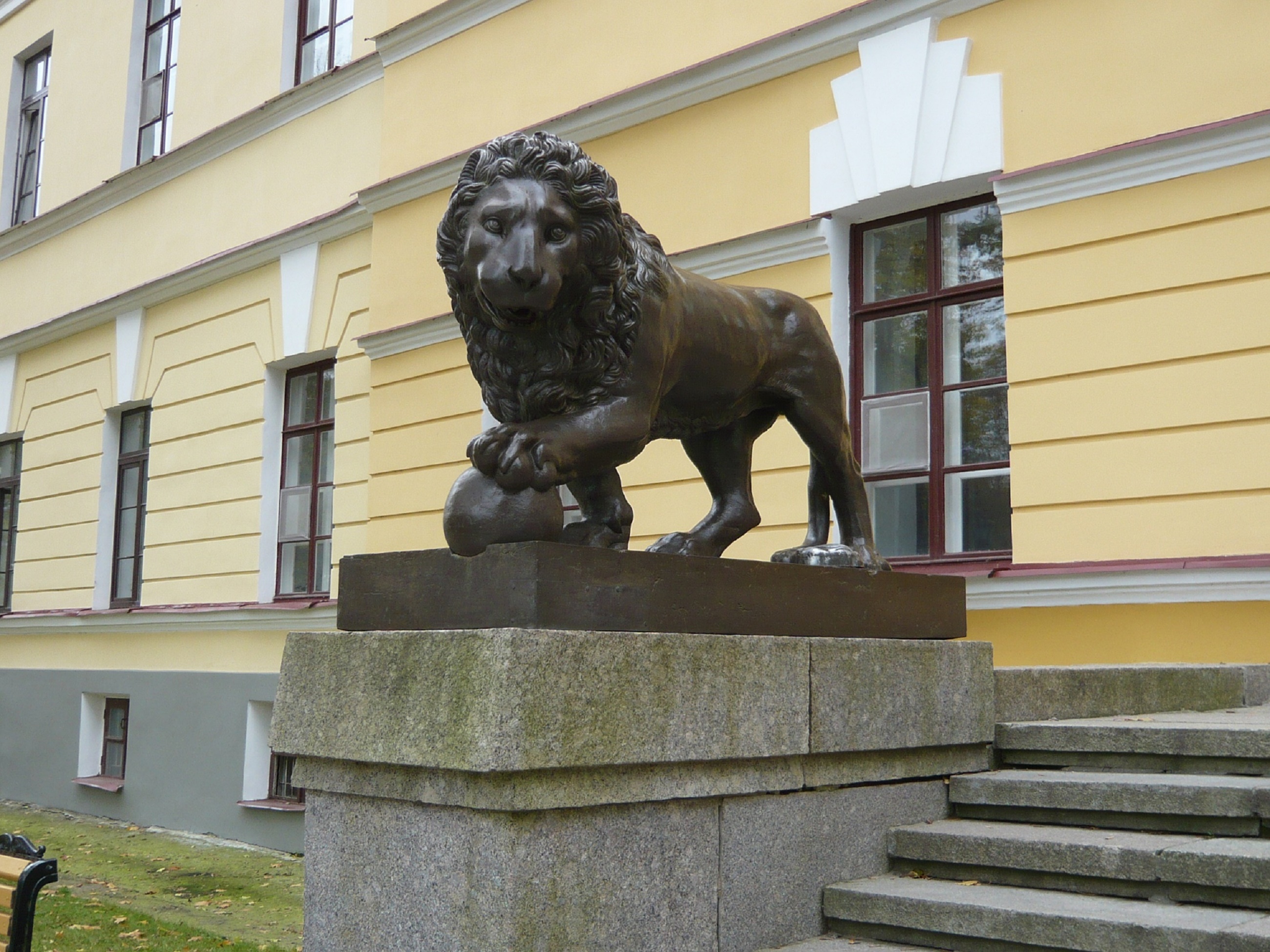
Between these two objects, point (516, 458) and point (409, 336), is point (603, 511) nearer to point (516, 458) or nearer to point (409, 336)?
point (516, 458)

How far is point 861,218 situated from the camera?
8086 millimetres

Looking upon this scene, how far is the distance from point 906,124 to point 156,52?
963 cm

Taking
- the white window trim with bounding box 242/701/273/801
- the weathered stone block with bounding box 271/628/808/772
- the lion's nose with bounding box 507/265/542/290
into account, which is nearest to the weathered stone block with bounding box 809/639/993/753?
the weathered stone block with bounding box 271/628/808/772

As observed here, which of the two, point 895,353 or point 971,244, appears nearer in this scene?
point 971,244

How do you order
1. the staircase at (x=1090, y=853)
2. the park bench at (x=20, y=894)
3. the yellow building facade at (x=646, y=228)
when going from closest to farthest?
1. the staircase at (x=1090, y=853)
2. the park bench at (x=20, y=894)
3. the yellow building facade at (x=646, y=228)

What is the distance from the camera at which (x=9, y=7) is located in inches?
658

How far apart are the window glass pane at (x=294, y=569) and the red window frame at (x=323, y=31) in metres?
4.08

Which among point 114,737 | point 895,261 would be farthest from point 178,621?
point 895,261

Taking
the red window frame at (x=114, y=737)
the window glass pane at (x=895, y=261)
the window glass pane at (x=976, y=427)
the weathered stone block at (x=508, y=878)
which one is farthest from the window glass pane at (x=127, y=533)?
the weathered stone block at (x=508, y=878)

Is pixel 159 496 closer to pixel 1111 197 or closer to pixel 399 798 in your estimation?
pixel 1111 197

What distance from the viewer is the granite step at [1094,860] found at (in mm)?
3406

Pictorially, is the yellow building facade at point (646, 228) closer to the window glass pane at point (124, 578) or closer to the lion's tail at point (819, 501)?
the window glass pane at point (124, 578)

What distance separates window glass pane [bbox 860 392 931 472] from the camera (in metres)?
7.74

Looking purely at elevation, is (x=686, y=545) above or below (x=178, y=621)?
above
